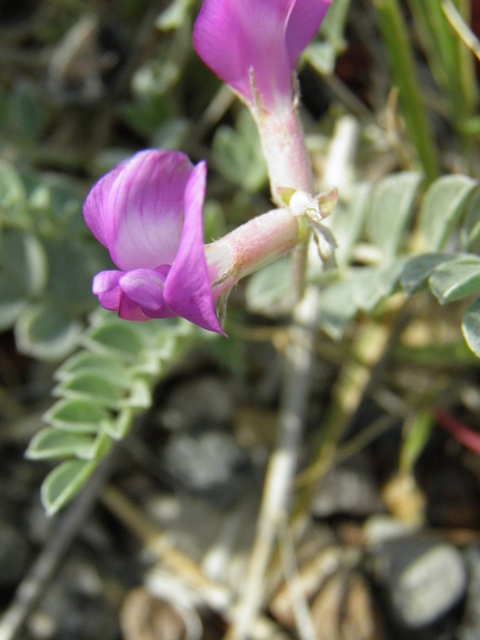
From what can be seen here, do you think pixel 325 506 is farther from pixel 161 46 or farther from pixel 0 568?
pixel 161 46

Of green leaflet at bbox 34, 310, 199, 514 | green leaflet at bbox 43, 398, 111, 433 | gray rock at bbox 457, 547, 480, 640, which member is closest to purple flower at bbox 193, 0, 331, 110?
green leaflet at bbox 34, 310, 199, 514

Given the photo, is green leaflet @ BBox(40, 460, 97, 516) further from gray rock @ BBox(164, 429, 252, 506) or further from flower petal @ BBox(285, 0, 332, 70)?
flower petal @ BBox(285, 0, 332, 70)

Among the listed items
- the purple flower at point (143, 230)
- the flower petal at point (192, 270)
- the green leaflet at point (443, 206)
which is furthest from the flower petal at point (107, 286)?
the green leaflet at point (443, 206)

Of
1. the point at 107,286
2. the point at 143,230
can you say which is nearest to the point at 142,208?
the point at 143,230

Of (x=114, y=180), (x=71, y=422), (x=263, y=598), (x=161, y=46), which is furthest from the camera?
(x=161, y=46)

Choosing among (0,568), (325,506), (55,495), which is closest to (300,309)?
(325,506)

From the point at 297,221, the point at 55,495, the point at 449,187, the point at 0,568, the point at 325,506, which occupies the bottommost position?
the point at 325,506

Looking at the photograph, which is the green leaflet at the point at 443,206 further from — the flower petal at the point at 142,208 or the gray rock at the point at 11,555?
the gray rock at the point at 11,555
